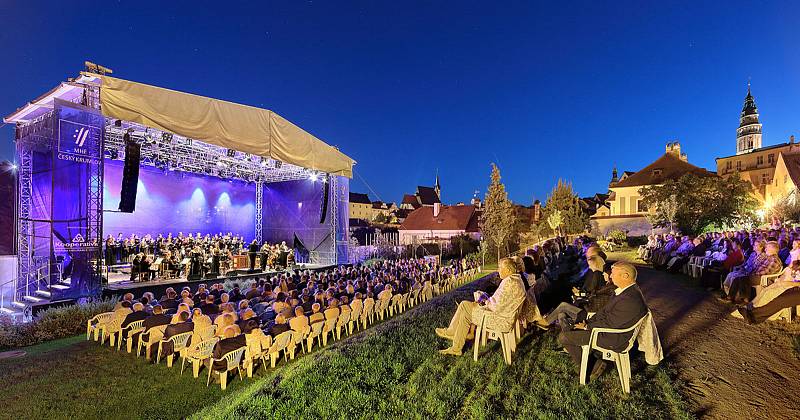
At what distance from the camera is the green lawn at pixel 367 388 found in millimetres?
4016

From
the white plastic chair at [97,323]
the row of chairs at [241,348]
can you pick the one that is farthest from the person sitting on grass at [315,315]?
the white plastic chair at [97,323]

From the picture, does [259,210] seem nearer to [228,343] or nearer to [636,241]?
[228,343]

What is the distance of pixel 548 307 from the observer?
22.6 feet

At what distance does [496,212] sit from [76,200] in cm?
2145

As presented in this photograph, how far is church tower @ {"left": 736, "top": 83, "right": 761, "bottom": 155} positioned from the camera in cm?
8344

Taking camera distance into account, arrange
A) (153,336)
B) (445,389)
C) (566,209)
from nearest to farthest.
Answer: (445,389), (153,336), (566,209)

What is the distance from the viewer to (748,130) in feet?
277

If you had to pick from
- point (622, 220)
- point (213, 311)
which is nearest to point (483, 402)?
point (213, 311)

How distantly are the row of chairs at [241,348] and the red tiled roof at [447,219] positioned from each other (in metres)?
32.7

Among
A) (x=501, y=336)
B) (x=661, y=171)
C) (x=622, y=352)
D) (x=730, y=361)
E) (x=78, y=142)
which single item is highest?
(x=661, y=171)

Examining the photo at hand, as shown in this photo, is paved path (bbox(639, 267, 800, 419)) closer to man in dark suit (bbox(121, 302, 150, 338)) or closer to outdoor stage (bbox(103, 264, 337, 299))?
man in dark suit (bbox(121, 302, 150, 338))

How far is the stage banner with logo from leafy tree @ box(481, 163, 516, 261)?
19.9 metres

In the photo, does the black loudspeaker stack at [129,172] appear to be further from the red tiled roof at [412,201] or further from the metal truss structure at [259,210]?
the red tiled roof at [412,201]

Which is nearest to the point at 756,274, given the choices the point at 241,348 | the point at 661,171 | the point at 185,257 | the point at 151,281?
the point at 241,348
